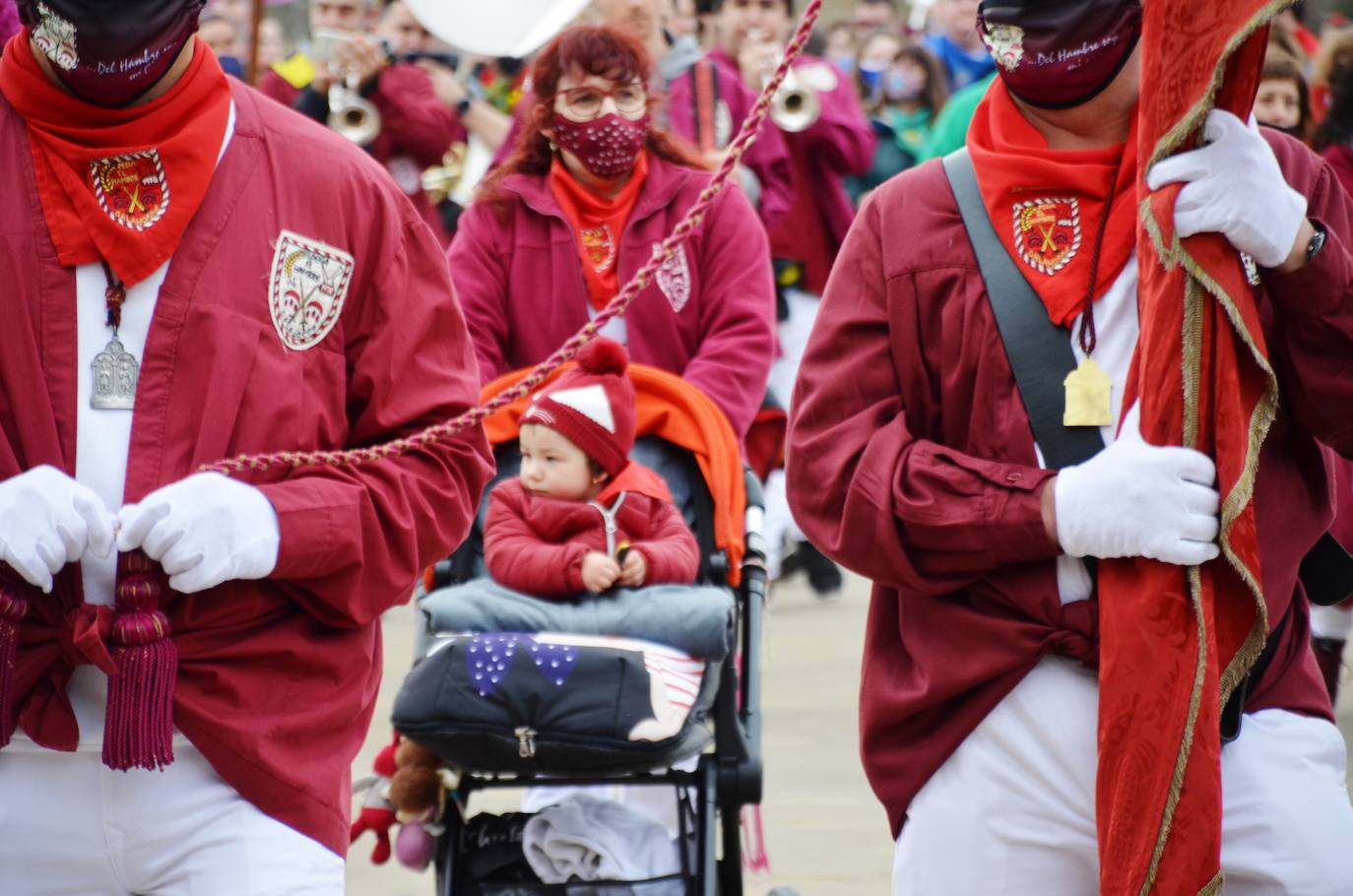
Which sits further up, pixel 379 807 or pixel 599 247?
pixel 599 247

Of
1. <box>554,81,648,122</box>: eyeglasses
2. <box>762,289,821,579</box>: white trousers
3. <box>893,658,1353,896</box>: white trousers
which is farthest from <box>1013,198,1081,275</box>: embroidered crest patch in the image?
<box>762,289,821,579</box>: white trousers

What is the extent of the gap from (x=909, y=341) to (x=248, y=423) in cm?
97

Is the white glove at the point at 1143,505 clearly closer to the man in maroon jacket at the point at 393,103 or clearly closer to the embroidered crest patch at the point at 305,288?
the embroidered crest patch at the point at 305,288

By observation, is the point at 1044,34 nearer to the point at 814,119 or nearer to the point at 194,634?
the point at 194,634

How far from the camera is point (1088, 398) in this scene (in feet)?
9.25

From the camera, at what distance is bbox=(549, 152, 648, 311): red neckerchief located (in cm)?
494

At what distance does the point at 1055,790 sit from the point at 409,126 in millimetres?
5608

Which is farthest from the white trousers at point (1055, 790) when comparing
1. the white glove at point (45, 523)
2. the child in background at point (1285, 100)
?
the child in background at point (1285, 100)

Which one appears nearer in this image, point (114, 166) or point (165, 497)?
point (165, 497)

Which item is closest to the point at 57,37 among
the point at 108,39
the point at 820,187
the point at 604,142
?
the point at 108,39

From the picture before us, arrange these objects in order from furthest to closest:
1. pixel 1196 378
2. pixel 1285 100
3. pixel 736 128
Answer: pixel 736 128
pixel 1285 100
pixel 1196 378

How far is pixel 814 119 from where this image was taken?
862 centimetres

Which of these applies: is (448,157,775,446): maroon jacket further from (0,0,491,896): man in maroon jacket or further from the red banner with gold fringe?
the red banner with gold fringe

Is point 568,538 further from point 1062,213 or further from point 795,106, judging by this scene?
point 795,106
